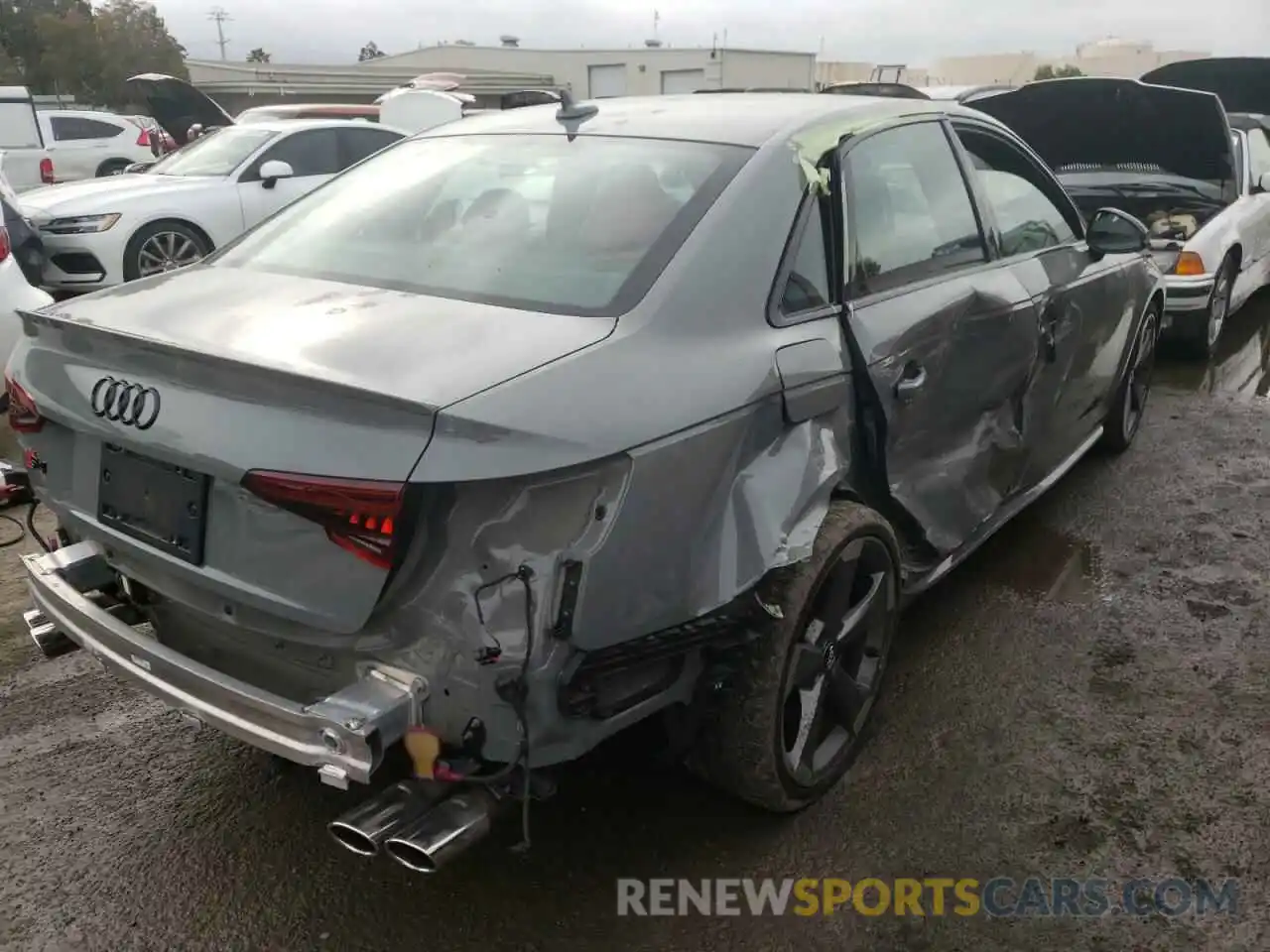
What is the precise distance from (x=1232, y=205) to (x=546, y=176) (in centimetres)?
678

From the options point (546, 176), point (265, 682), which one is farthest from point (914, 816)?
point (546, 176)

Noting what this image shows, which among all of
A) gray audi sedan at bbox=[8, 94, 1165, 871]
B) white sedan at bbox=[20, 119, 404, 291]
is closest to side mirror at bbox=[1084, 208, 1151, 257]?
gray audi sedan at bbox=[8, 94, 1165, 871]

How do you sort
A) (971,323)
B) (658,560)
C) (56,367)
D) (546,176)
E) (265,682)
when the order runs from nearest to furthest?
(658,560)
(265,682)
(56,367)
(546,176)
(971,323)

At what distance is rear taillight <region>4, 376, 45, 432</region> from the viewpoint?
2525 mm

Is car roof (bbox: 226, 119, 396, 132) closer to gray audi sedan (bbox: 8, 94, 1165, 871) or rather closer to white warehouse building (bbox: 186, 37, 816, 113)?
gray audi sedan (bbox: 8, 94, 1165, 871)

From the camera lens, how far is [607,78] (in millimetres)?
43156

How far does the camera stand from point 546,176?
2898 millimetres

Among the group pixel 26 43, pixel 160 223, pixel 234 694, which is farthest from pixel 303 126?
pixel 26 43

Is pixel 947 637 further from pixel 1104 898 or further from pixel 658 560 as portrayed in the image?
Result: pixel 658 560

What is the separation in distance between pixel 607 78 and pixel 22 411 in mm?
43692

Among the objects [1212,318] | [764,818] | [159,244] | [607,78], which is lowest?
[764,818]

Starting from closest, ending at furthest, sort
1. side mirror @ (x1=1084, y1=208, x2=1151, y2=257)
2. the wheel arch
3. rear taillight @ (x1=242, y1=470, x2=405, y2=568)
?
1. rear taillight @ (x1=242, y1=470, x2=405, y2=568)
2. side mirror @ (x1=1084, y1=208, x2=1151, y2=257)
3. the wheel arch

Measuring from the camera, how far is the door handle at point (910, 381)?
2.81 meters

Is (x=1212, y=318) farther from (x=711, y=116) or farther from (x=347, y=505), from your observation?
(x=347, y=505)
